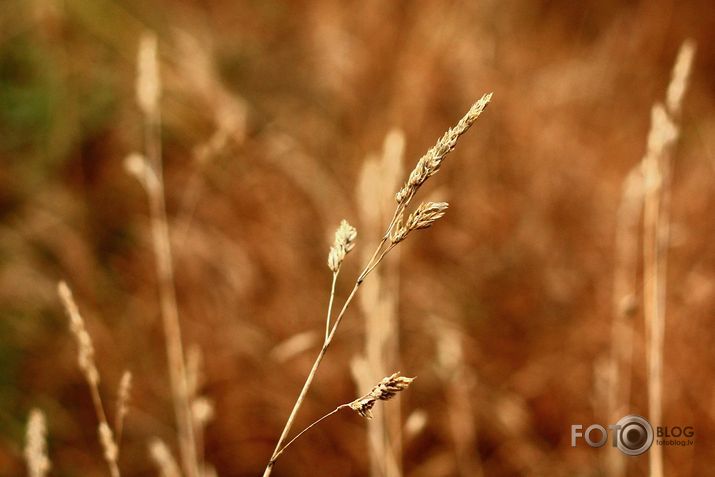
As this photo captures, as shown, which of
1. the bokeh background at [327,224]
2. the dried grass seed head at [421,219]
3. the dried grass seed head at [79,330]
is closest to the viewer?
the dried grass seed head at [421,219]

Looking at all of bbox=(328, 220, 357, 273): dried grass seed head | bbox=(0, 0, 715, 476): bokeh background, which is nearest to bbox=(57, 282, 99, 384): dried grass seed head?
bbox=(328, 220, 357, 273): dried grass seed head

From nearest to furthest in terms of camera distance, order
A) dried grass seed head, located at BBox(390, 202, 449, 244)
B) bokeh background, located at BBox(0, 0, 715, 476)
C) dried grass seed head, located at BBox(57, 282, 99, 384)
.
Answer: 1. dried grass seed head, located at BBox(390, 202, 449, 244)
2. dried grass seed head, located at BBox(57, 282, 99, 384)
3. bokeh background, located at BBox(0, 0, 715, 476)

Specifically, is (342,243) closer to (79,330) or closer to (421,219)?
(421,219)

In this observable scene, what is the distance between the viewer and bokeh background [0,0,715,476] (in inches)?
67.4

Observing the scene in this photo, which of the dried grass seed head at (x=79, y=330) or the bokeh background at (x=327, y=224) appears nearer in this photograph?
the dried grass seed head at (x=79, y=330)

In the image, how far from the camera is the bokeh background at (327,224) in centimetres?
171

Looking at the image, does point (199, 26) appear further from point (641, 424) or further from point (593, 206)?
point (641, 424)

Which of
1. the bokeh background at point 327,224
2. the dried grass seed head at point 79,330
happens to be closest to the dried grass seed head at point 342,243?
the dried grass seed head at point 79,330

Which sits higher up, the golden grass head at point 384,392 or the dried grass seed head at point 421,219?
the dried grass seed head at point 421,219

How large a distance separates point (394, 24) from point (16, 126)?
1.54 m

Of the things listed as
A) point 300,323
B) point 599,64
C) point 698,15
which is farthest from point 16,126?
point 698,15

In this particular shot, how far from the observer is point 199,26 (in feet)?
9.13

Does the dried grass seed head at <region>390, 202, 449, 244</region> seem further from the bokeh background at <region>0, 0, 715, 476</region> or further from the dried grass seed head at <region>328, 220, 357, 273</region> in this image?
the bokeh background at <region>0, 0, 715, 476</region>

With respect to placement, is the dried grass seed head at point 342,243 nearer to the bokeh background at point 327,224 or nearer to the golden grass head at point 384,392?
the golden grass head at point 384,392
